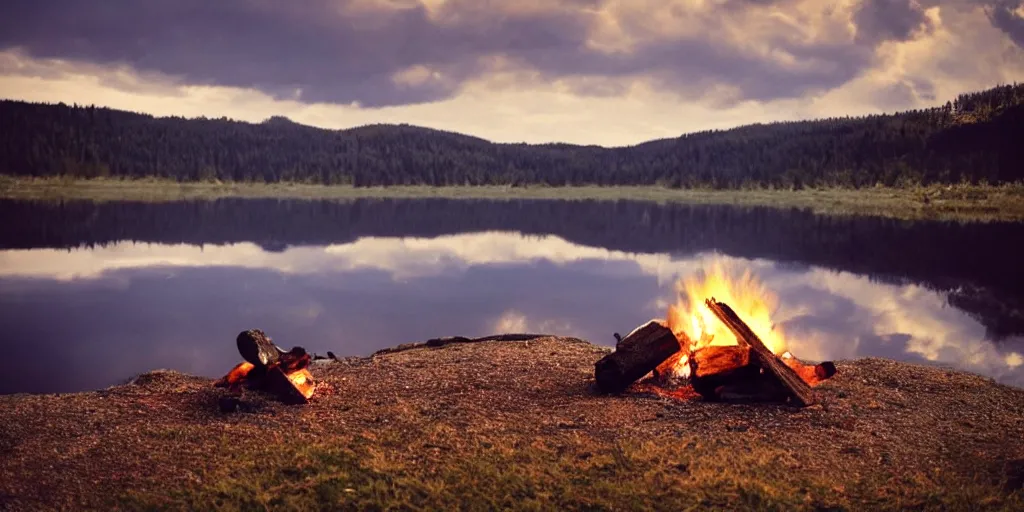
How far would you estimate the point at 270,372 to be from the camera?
11328 millimetres

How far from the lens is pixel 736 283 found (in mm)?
13883

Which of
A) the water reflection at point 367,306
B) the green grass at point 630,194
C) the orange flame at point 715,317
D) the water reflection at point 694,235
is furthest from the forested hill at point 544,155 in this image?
the orange flame at point 715,317

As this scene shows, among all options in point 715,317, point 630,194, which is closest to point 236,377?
point 715,317

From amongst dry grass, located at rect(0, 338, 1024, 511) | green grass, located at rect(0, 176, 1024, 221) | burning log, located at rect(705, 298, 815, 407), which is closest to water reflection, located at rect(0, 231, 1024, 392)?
dry grass, located at rect(0, 338, 1024, 511)

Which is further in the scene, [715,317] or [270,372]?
[715,317]

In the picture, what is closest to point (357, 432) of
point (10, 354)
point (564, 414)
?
point (564, 414)

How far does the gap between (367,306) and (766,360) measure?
14.9m

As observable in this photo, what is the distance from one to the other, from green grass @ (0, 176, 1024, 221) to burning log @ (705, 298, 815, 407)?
65.3 metres

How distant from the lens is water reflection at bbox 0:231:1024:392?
56.5 feet

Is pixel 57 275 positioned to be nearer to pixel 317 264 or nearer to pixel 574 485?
pixel 317 264

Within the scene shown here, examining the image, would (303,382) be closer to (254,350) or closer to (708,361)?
(254,350)

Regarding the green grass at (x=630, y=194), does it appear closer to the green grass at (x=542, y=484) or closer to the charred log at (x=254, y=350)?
the green grass at (x=542, y=484)

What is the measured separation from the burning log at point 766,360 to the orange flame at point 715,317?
46 cm

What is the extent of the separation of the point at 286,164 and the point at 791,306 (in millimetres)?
158581
